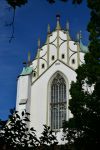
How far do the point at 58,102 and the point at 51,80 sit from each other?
2.32m

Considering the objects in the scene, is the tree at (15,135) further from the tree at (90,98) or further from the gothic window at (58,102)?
the gothic window at (58,102)

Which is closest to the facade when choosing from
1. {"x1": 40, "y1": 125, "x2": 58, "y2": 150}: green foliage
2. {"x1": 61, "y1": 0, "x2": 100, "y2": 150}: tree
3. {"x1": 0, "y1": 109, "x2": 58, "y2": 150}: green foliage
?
{"x1": 61, "y1": 0, "x2": 100, "y2": 150}: tree

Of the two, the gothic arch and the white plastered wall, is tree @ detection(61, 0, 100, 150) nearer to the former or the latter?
the gothic arch

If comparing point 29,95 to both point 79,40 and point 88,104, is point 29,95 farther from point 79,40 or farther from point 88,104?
point 88,104

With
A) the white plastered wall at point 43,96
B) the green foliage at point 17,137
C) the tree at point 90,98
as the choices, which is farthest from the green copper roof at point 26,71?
the green foliage at point 17,137

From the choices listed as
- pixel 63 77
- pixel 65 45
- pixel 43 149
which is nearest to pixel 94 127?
pixel 43 149

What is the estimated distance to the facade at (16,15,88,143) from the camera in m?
33.1

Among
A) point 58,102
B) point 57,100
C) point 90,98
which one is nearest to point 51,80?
point 57,100

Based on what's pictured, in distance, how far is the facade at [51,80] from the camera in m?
33.1

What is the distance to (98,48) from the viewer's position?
21062 mm

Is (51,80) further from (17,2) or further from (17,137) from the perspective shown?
(17,137)

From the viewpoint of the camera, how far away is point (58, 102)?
33.3m

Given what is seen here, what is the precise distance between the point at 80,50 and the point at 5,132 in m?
29.2

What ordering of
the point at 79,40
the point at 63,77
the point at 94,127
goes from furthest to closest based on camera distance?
the point at 79,40 → the point at 63,77 → the point at 94,127
